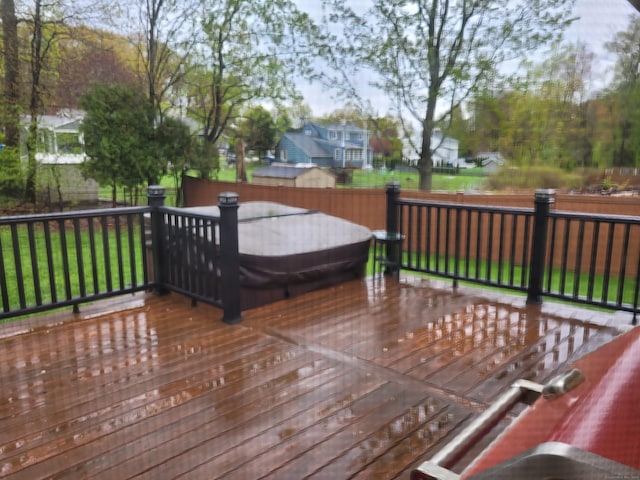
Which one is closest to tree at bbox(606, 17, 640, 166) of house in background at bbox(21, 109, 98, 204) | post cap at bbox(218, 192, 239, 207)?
post cap at bbox(218, 192, 239, 207)

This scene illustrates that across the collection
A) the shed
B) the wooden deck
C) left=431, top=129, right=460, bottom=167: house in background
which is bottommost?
the wooden deck

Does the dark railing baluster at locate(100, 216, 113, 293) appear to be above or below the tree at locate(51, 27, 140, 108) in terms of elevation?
below

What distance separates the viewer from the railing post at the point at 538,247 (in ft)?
9.33

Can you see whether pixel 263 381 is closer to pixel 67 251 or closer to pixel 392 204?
pixel 67 251

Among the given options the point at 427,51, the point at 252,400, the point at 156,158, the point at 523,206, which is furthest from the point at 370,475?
the point at 156,158

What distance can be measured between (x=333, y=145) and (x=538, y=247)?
1525 mm

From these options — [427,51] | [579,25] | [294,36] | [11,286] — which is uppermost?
[294,36]

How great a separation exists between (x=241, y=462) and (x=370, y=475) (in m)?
0.40

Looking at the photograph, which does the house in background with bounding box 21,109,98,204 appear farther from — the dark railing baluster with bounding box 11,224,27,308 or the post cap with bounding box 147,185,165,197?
the dark railing baluster with bounding box 11,224,27,308

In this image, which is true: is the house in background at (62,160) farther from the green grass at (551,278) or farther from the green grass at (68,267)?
the green grass at (551,278)

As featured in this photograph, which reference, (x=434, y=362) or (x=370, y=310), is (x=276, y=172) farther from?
(x=434, y=362)

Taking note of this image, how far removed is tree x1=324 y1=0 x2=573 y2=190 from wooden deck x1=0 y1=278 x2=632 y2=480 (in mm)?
1096

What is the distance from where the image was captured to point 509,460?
0.49 metres

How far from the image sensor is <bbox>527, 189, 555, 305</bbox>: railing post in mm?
2844
